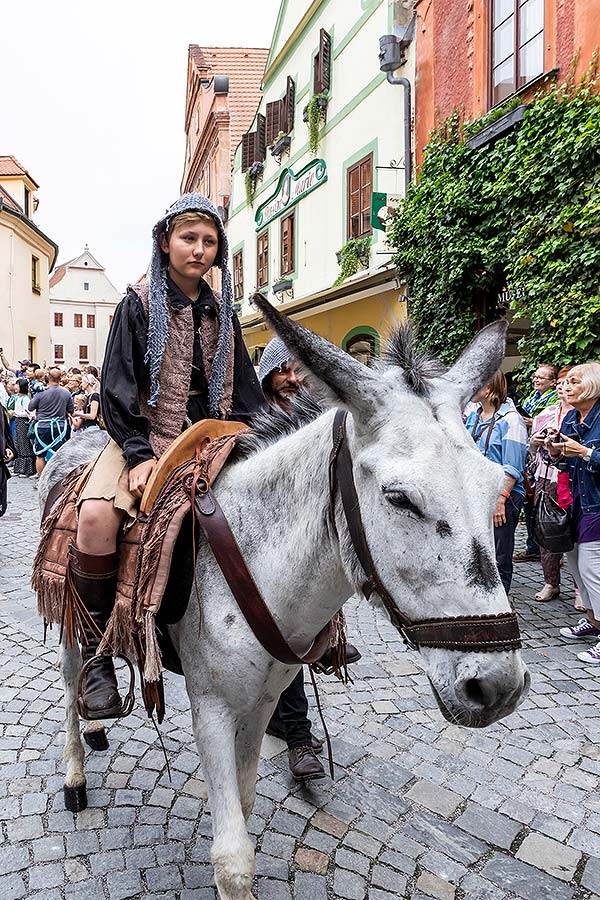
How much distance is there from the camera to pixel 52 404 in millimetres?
10797

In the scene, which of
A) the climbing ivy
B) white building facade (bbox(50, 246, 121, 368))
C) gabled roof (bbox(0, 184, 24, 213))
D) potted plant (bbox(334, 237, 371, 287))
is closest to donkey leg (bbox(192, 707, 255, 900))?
the climbing ivy

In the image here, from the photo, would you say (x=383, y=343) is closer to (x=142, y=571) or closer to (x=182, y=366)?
(x=182, y=366)

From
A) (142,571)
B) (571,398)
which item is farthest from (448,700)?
(571,398)

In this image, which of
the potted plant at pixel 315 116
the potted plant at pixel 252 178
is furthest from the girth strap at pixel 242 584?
the potted plant at pixel 252 178

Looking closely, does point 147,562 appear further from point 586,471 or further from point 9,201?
point 9,201

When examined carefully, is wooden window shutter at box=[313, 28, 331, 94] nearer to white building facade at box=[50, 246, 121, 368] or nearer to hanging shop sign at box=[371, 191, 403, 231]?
hanging shop sign at box=[371, 191, 403, 231]

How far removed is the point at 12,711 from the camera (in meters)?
3.77

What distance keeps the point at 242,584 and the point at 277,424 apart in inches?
21.9

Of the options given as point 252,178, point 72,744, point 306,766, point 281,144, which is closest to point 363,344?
point 306,766

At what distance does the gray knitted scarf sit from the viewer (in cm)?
242

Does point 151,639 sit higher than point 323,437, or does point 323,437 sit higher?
point 323,437

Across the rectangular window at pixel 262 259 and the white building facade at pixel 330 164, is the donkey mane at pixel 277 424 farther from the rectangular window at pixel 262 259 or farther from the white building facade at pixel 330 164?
the rectangular window at pixel 262 259

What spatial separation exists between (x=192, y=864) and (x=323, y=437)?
1875mm

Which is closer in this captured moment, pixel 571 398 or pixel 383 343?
pixel 383 343
